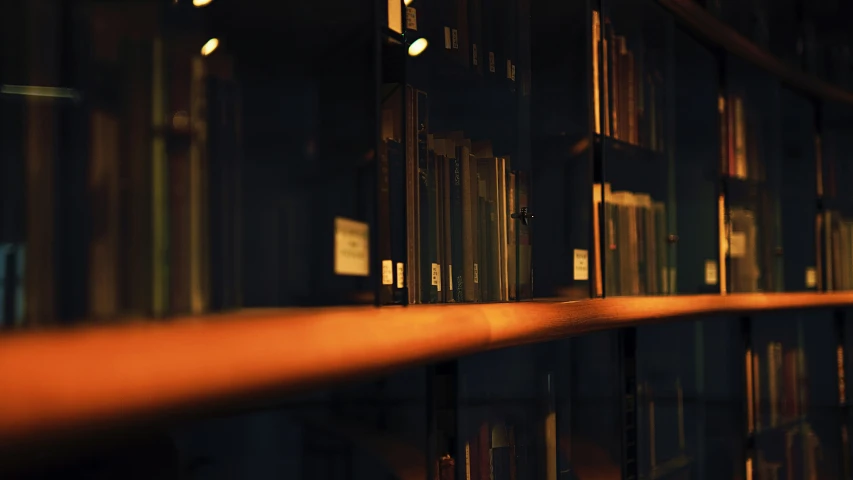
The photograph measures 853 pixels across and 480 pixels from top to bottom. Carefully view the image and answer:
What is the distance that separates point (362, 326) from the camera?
0.73m

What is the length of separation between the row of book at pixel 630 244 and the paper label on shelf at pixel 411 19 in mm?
737

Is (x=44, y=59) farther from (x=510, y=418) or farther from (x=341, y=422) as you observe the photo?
(x=510, y=418)

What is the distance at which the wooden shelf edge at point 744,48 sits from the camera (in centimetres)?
209

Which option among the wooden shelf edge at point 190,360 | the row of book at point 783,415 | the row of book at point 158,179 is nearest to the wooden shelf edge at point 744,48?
the row of book at point 783,415

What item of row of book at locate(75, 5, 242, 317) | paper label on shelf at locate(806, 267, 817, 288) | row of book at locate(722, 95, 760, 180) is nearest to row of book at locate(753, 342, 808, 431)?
paper label on shelf at locate(806, 267, 817, 288)

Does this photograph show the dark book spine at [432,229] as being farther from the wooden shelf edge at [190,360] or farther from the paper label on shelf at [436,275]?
the wooden shelf edge at [190,360]

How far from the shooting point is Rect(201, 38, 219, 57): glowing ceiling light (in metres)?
0.61

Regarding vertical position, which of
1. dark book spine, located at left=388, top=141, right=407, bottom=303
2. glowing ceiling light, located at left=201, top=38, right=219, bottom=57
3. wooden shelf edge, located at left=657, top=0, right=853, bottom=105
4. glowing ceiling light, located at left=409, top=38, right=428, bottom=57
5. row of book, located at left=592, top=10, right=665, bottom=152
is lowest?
dark book spine, located at left=388, top=141, right=407, bottom=303

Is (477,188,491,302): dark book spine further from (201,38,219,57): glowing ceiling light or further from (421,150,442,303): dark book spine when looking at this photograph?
(201,38,219,57): glowing ceiling light

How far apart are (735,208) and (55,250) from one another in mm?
2303

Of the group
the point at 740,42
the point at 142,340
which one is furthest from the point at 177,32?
the point at 740,42

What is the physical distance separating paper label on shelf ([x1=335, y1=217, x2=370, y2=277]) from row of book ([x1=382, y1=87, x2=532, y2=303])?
6cm

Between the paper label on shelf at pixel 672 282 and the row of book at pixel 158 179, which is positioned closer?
the row of book at pixel 158 179

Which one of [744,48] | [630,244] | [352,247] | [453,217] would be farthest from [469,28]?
[744,48]
